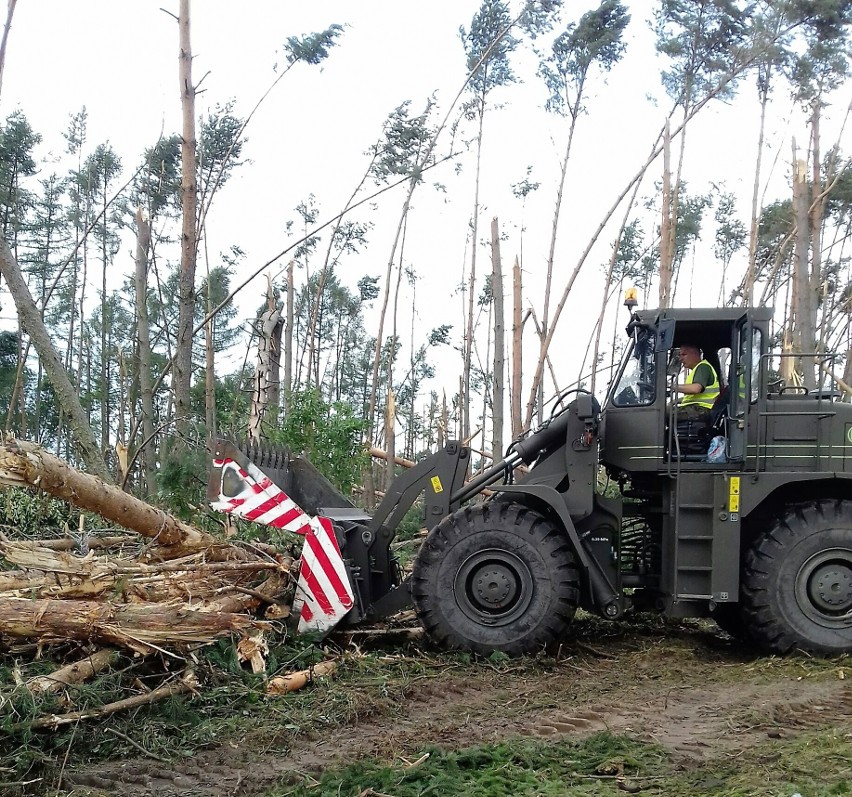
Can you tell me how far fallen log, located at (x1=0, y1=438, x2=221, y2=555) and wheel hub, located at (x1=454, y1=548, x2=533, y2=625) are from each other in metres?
2.24

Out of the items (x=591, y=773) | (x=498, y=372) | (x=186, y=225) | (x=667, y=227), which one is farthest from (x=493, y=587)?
(x=667, y=227)

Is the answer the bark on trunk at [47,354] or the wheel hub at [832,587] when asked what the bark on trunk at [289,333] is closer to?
the bark on trunk at [47,354]

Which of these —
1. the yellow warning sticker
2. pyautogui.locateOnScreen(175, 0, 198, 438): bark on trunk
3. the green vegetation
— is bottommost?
the green vegetation

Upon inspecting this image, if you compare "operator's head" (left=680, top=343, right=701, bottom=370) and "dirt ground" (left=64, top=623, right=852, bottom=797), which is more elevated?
"operator's head" (left=680, top=343, right=701, bottom=370)

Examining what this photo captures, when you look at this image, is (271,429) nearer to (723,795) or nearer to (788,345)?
(723,795)

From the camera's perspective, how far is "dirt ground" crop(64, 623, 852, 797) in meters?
4.74

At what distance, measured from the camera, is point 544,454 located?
7871 mm

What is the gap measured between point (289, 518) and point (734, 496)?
377 centimetres

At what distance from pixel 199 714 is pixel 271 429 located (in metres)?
7.93

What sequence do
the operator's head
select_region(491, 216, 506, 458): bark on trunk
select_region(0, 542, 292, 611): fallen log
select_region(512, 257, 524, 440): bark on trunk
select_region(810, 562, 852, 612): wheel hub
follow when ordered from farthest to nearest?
select_region(512, 257, 524, 440): bark on trunk, select_region(491, 216, 506, 458): bark on trunk, the operator's head, select_region(810, 562, 852, 612): wheel hub, select_region(0, 542, 292, 611): fallen log

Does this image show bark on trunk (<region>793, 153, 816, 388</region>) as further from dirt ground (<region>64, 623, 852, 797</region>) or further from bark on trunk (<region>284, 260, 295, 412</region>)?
bark on trunk (<region>284, 260, 295, 412</region>)

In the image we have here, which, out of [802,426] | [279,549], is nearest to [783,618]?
[802,426]

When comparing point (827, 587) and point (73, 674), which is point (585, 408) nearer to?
point (827, 587)

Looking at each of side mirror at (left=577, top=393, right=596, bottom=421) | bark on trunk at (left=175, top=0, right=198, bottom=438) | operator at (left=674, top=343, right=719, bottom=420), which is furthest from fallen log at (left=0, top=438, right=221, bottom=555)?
bark on trunk at (left=175, top=0, right=198, bottom=438)
